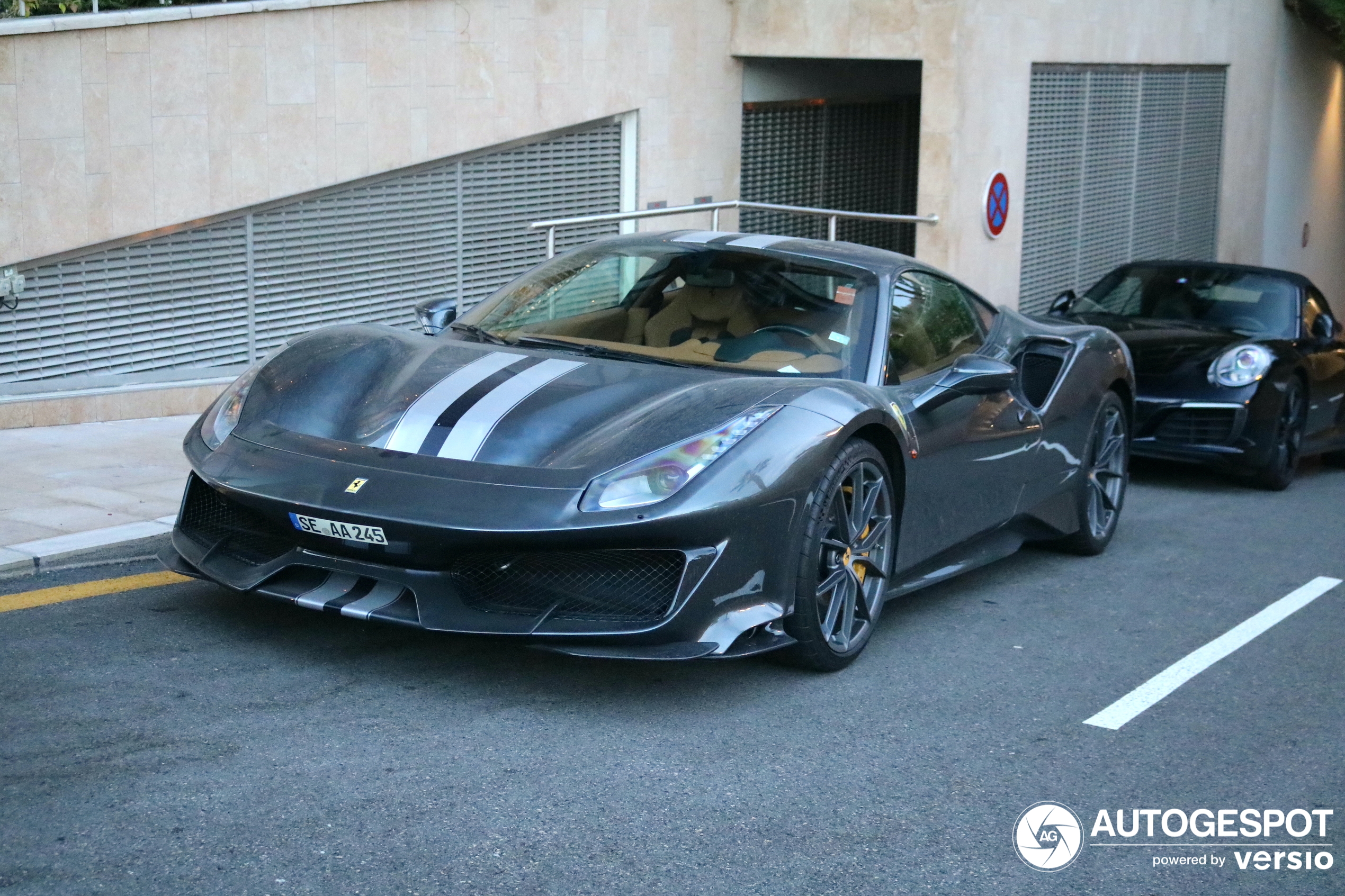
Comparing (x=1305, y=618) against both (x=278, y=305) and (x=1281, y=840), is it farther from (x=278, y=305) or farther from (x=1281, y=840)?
(x=278, y=305)

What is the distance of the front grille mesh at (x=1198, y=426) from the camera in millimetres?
9664

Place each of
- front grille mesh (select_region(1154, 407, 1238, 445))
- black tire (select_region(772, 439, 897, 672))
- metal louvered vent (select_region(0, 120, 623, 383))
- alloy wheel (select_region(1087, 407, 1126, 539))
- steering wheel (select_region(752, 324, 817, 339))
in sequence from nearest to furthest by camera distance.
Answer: black tire (select_region(772, 439, 897, 672)) < steering wheel (select_region(752, 324, 817, 339)) < alloy wheel (select_region(1087, 407, 1126, 539)) < metal louvered vent (select_region(0, 120, 623, 383)) < front grille mesh (select_region(1154, 407, 1238, 445))

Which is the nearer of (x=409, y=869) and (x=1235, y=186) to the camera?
(x=409, y=869)

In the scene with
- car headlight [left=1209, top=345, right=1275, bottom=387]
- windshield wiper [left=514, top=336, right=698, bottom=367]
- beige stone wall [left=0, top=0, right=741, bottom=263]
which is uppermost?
beige stone wall [left=0, top=0, right=741, bottom=263]

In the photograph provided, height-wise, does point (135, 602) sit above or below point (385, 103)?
below

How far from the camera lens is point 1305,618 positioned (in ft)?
21.6

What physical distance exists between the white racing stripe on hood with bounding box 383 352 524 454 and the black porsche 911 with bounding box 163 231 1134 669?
12mm

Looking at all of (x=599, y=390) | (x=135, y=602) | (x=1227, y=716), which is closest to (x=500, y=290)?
(x=599, y=390)

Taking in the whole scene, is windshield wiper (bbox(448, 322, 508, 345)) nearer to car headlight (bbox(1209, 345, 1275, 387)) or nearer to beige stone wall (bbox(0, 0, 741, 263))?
beige stone wall (bbox(0, 0, 741, 263))

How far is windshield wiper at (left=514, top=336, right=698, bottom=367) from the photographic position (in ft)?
19.0

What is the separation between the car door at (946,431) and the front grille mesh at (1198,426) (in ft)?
10.9

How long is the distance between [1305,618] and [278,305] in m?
6.56

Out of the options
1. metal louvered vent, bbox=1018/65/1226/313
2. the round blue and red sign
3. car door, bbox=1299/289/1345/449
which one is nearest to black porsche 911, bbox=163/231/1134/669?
car door, bbox=1299/289/1345/449

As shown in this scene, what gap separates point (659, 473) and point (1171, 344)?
629 cm
